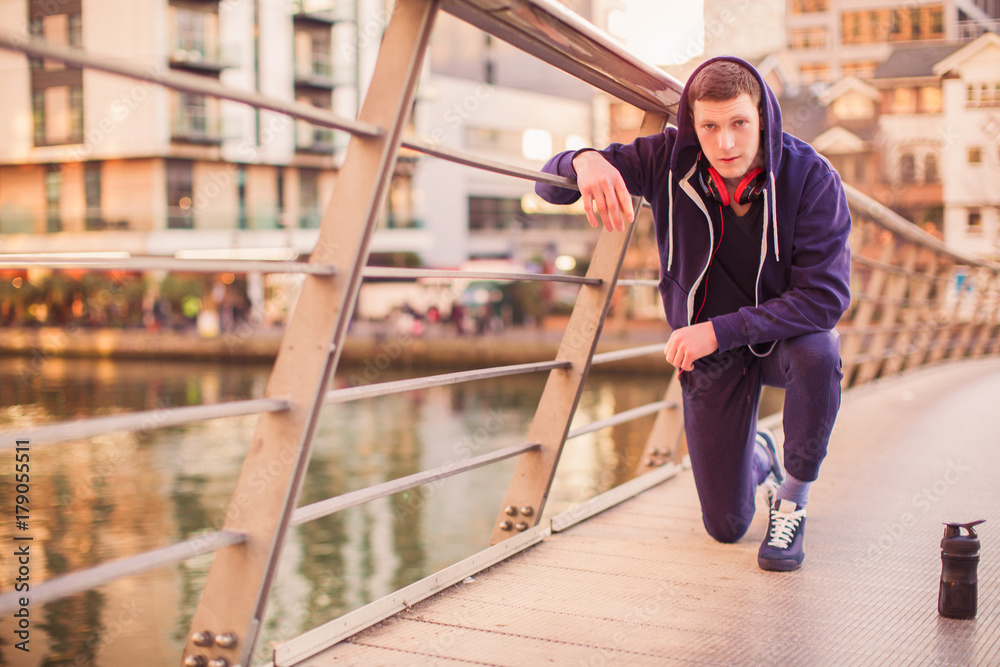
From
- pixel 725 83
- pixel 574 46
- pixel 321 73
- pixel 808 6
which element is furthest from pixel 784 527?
pixel 808 6

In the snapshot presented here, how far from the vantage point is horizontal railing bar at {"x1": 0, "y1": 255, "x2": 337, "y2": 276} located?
99 cm

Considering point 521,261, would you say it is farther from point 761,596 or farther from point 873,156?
→ point 761,596

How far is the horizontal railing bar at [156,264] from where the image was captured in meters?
0.99

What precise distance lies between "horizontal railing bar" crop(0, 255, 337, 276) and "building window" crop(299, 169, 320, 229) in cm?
3216

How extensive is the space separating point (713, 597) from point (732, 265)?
69cm

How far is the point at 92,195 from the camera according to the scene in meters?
30.9

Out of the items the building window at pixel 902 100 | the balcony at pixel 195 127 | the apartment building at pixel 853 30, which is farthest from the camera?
the apartment building at pixel 853 30

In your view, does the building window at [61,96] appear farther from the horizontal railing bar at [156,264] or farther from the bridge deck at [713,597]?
the horizontal railing bar at [156,264]

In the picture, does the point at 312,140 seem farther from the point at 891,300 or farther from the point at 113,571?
the point at 113,571

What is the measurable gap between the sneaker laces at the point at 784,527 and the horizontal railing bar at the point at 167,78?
3.94 ft

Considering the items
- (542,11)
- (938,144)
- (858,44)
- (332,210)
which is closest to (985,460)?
(542,11)

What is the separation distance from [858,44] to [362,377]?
3321cm

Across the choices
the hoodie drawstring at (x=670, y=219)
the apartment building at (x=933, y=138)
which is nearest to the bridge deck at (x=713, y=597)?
the hoodie drawstring at (x=670, y=219)

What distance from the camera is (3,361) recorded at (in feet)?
102
